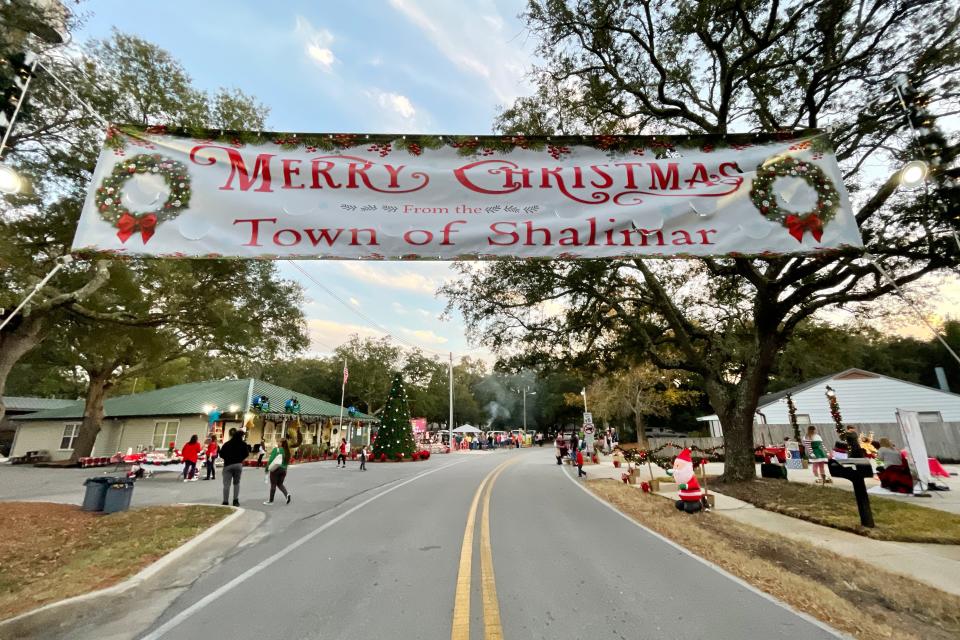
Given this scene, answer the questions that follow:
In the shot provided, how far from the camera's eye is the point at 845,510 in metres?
9.86

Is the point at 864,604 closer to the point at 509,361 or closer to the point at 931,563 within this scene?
the point at 931,563

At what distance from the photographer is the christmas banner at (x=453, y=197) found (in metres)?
4.38

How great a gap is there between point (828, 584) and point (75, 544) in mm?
11381

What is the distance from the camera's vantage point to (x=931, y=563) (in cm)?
638

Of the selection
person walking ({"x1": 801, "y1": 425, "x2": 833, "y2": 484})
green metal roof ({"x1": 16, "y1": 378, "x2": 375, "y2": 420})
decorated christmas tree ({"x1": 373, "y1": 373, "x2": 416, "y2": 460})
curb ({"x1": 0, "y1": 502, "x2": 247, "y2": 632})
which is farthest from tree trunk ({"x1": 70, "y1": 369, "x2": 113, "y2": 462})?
person walking ({"x1": 801, "y1": 425, "x2": 833, "y2": 484})

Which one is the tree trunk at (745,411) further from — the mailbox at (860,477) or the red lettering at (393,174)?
the red lettering at (393,174)

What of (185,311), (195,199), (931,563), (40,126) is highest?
(40,126)

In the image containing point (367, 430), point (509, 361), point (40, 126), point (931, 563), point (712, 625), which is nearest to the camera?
point (712, 625)

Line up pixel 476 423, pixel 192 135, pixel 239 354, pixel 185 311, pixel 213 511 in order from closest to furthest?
pixel 192 135, pixel 213 511, pixel 185 311, pixel 239 354, pixel 476 423

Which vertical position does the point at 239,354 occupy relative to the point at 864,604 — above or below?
above

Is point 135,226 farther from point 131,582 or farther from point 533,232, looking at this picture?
point 131,582

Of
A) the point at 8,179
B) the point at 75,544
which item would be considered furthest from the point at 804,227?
the point at 75,544

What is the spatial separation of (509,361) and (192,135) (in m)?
14.4

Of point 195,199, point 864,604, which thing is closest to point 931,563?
point 864,604
